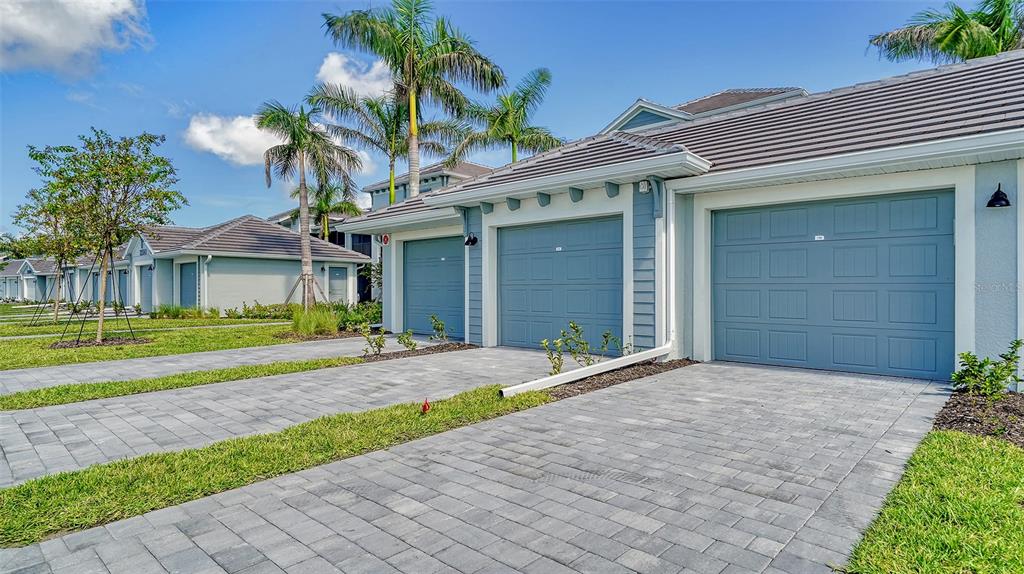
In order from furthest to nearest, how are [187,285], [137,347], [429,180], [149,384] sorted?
[429,180]
[187,285]
[137,347]
[149,384]

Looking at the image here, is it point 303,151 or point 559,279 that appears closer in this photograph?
point 559,279

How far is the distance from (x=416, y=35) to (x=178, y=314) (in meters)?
14.0

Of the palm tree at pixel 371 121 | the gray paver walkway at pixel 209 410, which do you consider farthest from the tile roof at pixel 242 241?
the gray paver walkway at pixel 209 410

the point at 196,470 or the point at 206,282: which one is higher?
the point at 206,282

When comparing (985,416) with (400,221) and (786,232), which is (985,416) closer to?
(786,232)

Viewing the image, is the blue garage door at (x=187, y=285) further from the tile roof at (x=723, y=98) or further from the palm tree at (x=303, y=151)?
the tile roof at (x=723, y=98)

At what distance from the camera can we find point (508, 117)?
22.0m

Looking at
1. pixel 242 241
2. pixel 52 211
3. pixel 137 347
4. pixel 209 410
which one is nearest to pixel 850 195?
pixel 209 410

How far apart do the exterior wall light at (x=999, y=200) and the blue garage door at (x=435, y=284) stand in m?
8.70

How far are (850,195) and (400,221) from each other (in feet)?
29.1

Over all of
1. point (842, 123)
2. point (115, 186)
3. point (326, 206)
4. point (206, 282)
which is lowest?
point (206, 282)

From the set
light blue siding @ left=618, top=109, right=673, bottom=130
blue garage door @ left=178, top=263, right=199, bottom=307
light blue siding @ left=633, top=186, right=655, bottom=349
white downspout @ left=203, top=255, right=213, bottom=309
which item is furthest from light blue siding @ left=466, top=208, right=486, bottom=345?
blue garage door @ left=178, top=263, right=199, bottom=307

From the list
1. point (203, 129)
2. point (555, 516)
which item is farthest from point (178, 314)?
point (555, 516)

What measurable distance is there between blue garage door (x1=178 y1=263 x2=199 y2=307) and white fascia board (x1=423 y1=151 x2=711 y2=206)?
17237 millimetres
